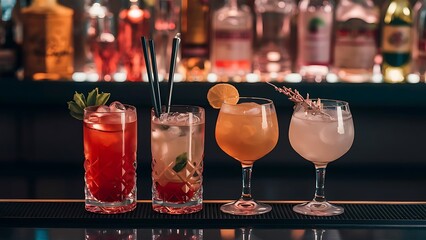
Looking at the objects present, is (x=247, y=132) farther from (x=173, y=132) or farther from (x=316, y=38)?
(x=316, y=38)

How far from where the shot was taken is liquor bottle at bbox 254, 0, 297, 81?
9.44 ft

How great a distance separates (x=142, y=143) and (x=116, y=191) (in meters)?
1.18

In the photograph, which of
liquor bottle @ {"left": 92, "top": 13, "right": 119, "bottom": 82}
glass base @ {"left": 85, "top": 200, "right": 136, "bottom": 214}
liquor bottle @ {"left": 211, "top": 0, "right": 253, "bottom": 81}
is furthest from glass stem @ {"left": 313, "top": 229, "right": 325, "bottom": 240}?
liquor bottle @ {"left": 92, "top": 13, "right": 119, "bottom": 82}

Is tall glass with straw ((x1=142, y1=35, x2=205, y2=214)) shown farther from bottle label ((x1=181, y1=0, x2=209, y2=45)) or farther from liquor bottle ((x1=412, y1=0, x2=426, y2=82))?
liquor bottle ((x1=412, y1=0, x2=426, y2=82))

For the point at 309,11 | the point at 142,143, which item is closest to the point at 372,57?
the point at 309,11

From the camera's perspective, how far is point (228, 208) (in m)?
1.72

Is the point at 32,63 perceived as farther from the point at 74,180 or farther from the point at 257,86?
the point at 257,86

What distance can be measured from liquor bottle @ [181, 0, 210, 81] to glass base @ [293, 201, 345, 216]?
114 cm

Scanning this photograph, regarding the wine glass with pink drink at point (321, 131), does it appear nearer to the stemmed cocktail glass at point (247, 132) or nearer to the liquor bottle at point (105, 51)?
Answer: the stemmed cocktail glass at point (247, 132)

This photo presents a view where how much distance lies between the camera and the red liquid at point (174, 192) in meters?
1.67

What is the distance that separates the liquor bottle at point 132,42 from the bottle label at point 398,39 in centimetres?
74

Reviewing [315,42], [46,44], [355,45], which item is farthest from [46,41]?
[355,45]

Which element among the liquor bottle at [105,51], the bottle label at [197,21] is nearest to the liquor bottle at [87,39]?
the liquor bottle at [105,51]

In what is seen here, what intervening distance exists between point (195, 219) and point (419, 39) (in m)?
1.44
